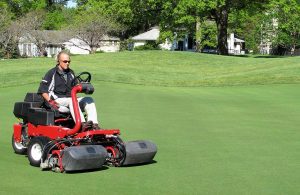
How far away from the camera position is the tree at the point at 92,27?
7300 cm

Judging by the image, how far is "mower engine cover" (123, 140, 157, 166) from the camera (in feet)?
32.7

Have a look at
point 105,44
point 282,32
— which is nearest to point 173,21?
point 105,44

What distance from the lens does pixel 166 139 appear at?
1319 centimetres

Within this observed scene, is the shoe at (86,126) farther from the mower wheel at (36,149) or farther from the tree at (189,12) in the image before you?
the tree at (189,12)

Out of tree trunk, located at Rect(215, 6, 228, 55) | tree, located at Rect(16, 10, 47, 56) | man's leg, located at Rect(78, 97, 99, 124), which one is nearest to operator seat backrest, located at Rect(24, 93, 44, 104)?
man's leg, located at Rect(78, 97, 99, 124)

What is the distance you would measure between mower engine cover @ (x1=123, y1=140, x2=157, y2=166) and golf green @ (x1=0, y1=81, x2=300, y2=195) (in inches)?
4.8

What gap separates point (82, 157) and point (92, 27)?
65.2 meters

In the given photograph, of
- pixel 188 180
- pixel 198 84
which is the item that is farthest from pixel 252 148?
pixel 198 84

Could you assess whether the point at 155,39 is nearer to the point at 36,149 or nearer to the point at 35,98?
the point at 35,98

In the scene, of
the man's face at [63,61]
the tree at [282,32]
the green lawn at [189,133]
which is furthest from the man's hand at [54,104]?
the tree at [282,32]

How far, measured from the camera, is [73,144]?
9891mm

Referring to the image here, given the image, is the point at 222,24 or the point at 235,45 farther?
the point at 235,45

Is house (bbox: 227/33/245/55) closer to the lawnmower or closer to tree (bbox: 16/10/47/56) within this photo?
tree (bbox: 16/10/47/56)

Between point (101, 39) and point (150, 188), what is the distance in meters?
71.4
